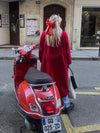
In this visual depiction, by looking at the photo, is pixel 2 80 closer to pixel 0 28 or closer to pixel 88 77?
pixel 88 77

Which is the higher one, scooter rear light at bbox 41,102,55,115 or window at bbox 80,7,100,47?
window at bbox 80,7,100,47

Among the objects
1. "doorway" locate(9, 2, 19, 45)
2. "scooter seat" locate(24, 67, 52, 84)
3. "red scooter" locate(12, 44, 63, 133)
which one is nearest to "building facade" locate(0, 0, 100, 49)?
"doorway" locate(9, 2, 19, 45)

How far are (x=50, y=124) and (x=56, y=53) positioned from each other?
130 centimetres

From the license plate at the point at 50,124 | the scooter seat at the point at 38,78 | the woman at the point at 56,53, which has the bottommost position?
the license plate at the point at 50,124

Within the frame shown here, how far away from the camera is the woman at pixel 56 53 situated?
3297 millimetres

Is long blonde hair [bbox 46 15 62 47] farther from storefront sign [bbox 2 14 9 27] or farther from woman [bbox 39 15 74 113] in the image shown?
storefront sign [bbox 2 14 9 27]

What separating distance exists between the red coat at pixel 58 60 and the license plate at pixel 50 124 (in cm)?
98

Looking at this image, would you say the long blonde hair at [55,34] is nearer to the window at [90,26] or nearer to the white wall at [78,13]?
the white wall at [78,13]

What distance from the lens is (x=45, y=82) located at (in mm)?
2691

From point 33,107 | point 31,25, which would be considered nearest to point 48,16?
point 31,25

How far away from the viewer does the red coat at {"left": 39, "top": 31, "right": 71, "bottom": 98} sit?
3.46m

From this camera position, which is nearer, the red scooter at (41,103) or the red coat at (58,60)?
the red scooter at (41,103)

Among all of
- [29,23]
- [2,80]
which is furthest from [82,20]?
[2,80]

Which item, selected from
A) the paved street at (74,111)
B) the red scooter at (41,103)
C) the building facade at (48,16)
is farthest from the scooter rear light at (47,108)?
the building facade at (48,16)
